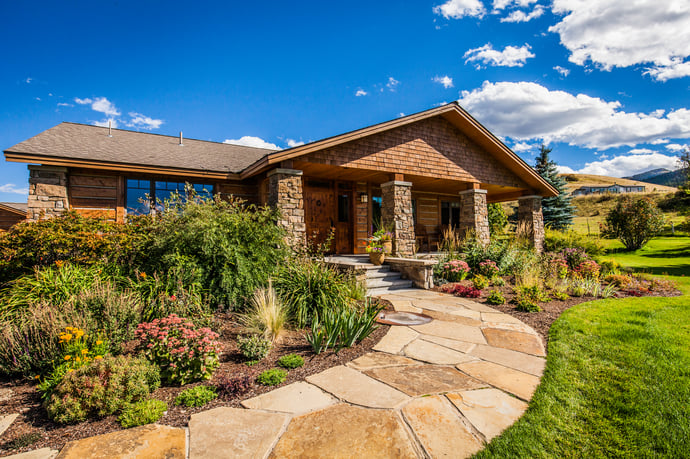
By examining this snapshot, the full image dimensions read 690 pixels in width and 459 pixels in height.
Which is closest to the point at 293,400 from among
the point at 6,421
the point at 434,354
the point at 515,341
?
the point at 434,354

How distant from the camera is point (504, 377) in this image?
3045 mm

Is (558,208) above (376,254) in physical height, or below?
above

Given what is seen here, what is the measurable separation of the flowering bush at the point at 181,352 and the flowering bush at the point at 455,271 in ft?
21.4

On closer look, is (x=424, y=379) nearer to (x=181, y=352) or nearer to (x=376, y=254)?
(x=181, y=352)

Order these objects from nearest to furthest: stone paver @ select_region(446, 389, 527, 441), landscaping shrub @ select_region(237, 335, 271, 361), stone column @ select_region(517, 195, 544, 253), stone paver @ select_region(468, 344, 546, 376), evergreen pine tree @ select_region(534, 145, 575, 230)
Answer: stone paver @ select_region(446, 389, 527, 441) < stone paver @ select_region(468, 344, 546, 376) < landscaping shrub @ select_region(237, 335, 271, 361) < stone column @ select_region(517, 195, 544, 253) < evergreen pine tree @ select_region(534, 145, 575, 230)

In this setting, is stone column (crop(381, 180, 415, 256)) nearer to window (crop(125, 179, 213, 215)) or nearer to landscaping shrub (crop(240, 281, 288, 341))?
window (crop(125, 179, 213, 215))

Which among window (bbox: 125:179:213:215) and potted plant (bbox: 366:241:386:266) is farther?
window (bbox: 125:179:213:215)

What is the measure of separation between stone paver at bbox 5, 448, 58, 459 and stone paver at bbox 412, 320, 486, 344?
12.3 feet

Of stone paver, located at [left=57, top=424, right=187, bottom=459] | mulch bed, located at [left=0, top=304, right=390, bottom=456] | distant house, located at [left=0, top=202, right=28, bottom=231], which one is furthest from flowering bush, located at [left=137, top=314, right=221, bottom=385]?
distant house, located at [left=0, top=202, right=28, bottom=231]

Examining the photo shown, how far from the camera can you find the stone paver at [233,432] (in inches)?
78.2

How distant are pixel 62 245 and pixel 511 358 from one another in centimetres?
621

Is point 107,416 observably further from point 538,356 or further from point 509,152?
point 509,152

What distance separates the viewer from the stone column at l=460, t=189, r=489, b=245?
1138 cm

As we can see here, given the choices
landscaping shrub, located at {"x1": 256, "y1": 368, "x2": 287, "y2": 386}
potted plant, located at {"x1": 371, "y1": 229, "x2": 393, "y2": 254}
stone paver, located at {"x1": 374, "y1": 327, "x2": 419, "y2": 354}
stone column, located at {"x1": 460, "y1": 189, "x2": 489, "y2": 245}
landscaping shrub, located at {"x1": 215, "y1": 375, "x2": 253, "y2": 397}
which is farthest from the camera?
stone column, located at {"x1": 460, "y1": 189, "x2": 489, "y2": 245}
